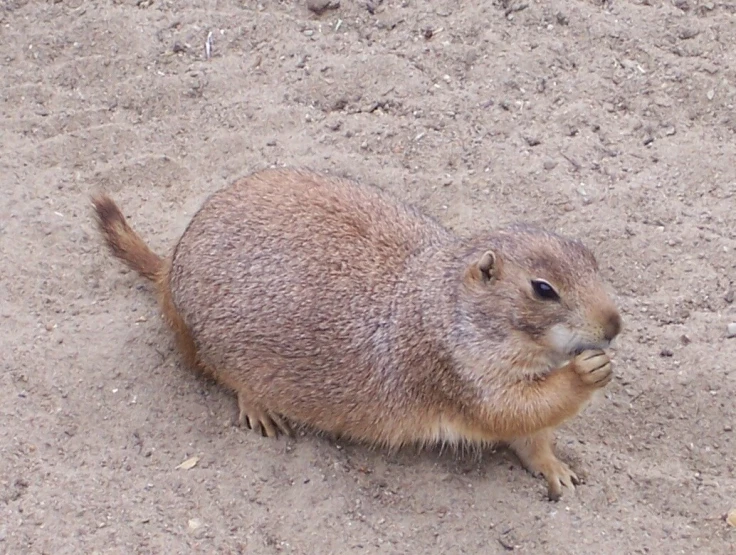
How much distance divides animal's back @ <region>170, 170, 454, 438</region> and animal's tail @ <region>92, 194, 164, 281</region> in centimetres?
37

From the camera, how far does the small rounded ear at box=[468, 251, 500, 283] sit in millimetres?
3189

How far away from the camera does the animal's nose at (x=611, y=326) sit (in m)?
3.01

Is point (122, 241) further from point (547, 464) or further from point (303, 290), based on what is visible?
point (547, 464)

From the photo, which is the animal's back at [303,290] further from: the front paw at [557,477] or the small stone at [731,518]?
the small stone at [731,518]

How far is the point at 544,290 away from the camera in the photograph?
307 centimetres

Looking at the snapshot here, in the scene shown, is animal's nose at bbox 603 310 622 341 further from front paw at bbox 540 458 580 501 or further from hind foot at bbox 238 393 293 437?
hind foot at bbox 238 393 293 437

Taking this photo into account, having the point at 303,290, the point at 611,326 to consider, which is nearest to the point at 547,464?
the point at 611,326

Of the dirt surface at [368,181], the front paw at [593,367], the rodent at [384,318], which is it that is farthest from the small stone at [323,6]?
the front paw at [593,367]

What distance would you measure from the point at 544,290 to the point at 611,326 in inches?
8.7

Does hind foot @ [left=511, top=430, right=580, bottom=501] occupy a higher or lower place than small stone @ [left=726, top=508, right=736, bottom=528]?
lower

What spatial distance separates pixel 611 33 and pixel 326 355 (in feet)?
7.85

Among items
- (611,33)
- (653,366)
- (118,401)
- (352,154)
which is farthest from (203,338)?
(611,33)

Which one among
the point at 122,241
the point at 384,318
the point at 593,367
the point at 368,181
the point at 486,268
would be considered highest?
the point at 486,268

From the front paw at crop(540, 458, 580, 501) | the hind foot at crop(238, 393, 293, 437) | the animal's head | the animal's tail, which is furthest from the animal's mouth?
the animal's tail
